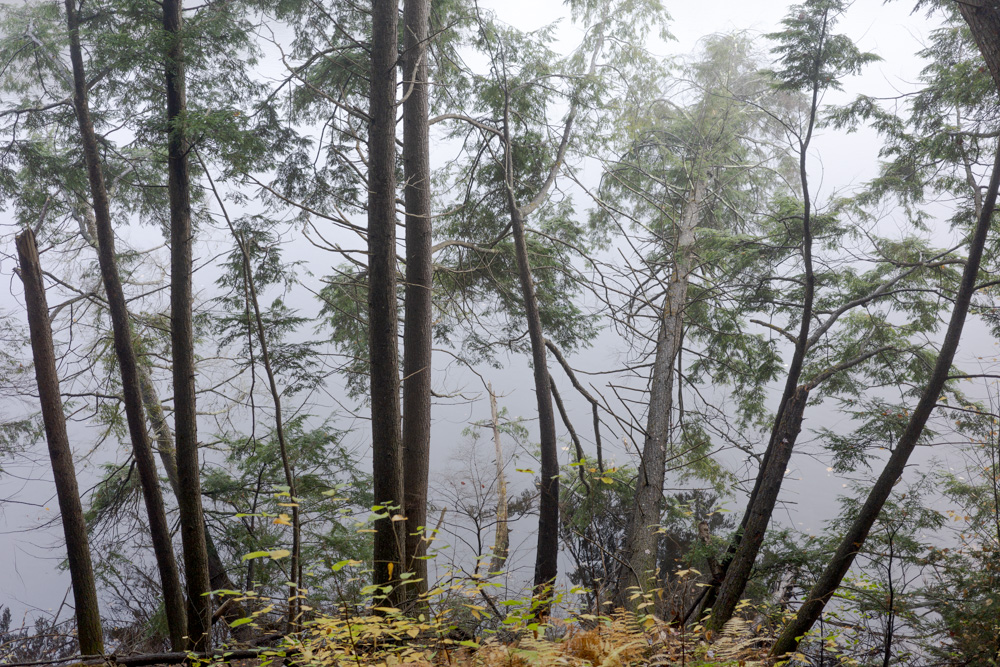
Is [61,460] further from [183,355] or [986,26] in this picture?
[986,26]

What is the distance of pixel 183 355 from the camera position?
5383mm

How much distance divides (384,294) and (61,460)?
149 inches

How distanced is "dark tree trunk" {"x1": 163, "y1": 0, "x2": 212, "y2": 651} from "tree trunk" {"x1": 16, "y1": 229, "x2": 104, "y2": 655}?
2.61 ft

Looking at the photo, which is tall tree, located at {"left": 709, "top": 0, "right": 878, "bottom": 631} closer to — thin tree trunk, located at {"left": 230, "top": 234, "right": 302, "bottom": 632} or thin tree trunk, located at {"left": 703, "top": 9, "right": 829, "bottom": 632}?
thin tree trunk, located at {"left": 703, "top": 9, "right": 829, "bottom": 632}

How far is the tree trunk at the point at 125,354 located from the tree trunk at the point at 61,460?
1.70ft

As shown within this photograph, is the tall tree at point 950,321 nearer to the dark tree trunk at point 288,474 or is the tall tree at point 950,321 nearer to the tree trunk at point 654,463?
the tree trunk at point 654,463

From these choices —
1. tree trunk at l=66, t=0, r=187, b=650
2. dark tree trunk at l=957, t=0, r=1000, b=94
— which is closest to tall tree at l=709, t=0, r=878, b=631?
dark tree trunk at l=957, t=0, r=1000, b=94

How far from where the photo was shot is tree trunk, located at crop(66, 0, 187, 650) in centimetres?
526

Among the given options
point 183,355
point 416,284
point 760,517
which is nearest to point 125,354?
point 183,355

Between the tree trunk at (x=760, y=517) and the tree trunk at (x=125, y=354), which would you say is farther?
the tree trunk at (x=125, y=354)

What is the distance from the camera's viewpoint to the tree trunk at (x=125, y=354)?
5.26m

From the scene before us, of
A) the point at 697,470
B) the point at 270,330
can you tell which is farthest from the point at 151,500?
the point at 697,470

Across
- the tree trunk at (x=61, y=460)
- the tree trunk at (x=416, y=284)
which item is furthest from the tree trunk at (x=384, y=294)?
the tree trunk at (x=61, y=460)

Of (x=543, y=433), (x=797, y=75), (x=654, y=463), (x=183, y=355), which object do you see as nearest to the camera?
(x=797, y=75)
